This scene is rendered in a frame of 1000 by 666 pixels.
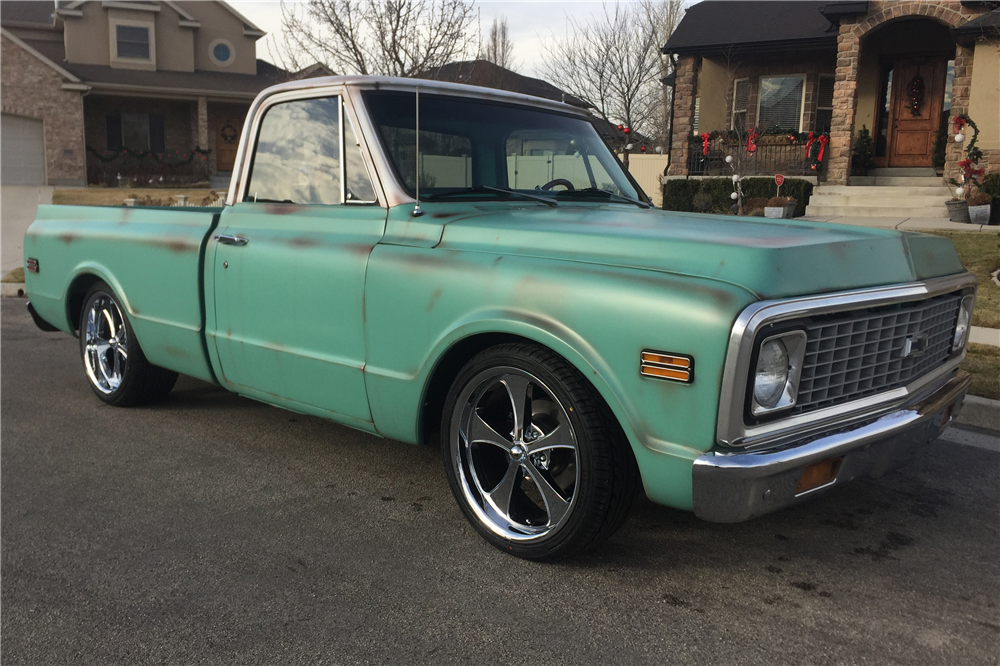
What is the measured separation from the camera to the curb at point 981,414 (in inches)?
199

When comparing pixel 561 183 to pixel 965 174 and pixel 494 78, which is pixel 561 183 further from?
pixel 494 78

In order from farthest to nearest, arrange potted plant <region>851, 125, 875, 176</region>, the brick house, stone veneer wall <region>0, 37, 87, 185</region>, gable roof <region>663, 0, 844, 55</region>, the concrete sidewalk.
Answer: the brick house → stone veneer wall <region>0, 37, 87, 185</region> → gable roof <region>663, 0, 844, 55</region> → potted plant <region>851, 125, 875, 176</region> → the concrete sidewalk

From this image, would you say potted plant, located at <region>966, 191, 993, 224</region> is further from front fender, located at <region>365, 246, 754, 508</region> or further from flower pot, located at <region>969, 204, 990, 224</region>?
front fender, located at <region>365, 246, 754, 508</region>

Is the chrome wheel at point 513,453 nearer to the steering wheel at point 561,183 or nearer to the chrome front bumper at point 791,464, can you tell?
the chrome front bumper at point 791,464

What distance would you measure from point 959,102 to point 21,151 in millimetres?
29374

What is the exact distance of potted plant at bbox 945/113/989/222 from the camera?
46.5ft

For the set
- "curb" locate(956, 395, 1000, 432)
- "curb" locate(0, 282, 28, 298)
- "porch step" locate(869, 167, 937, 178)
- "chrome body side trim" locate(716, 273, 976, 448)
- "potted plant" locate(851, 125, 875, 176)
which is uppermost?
"potted plant" locate(851, 125, 875, 176)

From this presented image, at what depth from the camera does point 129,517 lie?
3.65 meters

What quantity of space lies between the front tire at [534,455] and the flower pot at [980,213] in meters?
12.6

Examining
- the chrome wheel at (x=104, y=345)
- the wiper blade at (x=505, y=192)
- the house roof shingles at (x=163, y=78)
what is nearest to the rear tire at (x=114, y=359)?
the chrome wheel at (x=104, y=345)

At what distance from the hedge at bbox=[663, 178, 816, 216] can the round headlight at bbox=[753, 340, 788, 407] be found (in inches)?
577

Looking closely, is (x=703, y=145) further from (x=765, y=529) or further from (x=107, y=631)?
(x=107, y=631)

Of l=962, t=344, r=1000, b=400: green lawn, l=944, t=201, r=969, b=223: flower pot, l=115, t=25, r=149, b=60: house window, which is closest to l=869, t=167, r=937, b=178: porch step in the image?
l=944, t=201, r=969, b=223: flower pot

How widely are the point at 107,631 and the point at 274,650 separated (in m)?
0.57
